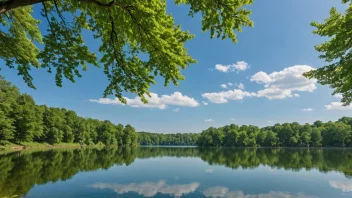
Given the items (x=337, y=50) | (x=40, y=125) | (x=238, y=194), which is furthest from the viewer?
(x=40, y=125)

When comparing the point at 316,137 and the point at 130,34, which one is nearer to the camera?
the point at 130,34

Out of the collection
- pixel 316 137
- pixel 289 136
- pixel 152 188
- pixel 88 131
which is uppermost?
pixel 88 131

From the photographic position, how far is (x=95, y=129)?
418ft

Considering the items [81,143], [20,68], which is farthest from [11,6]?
[81,143]

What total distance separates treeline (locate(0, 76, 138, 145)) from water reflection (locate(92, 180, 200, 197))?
48.1 metres

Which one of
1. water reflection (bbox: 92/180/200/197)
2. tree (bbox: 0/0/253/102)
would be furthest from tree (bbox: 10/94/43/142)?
tree (bbox: 0/0/253/102)

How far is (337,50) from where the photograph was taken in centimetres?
1149

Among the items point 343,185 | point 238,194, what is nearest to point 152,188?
point 238,194

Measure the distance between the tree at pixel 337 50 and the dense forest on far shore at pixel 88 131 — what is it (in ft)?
209

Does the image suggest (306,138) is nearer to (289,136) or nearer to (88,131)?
(289,136)

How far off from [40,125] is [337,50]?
8535 centimetres

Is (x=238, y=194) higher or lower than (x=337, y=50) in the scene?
lower

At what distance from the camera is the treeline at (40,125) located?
58.9m

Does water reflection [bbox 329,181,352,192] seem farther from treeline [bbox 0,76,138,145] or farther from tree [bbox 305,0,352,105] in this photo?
treeline [bbox 0,76,138,145]
